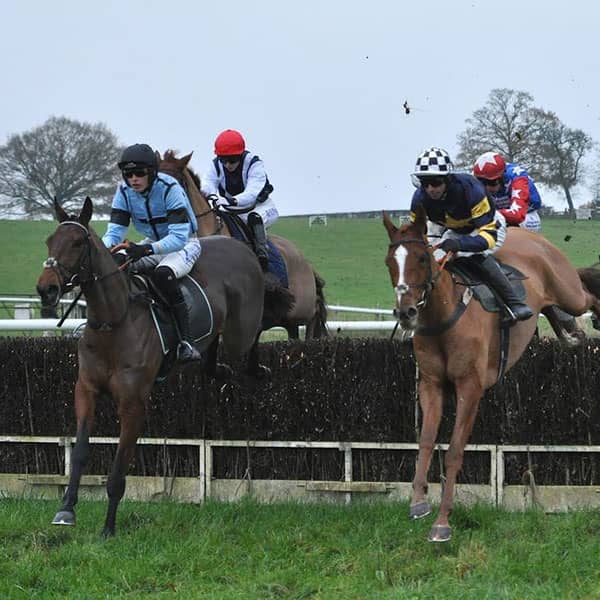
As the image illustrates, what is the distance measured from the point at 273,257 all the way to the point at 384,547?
3.77 metres

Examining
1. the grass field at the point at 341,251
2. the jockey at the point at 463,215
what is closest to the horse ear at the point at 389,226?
the jockey at the point at 463,215

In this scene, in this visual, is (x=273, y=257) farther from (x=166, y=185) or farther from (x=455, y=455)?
(x=455, y=455)

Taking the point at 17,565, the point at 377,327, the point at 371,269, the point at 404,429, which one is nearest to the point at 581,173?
the point at 371,269

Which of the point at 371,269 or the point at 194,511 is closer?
the point at 194,511

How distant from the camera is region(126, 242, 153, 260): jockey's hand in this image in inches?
270

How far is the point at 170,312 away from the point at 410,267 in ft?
6.18

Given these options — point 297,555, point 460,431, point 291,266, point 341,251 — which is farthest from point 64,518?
point 341,251

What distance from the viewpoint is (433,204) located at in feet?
22.2

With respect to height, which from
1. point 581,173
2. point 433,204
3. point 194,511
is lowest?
point 194,511

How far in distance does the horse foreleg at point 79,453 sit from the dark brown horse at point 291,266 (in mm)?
2564

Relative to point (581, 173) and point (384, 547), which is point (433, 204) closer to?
point (384, 547)

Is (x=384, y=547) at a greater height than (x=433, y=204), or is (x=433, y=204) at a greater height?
(x=433, y=204)

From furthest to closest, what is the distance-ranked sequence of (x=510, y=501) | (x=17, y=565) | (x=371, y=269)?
(x=371, y=269)
(x=510, y=501)
(x=17, y=565)

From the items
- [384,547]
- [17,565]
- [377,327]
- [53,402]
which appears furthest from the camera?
[377,327]
